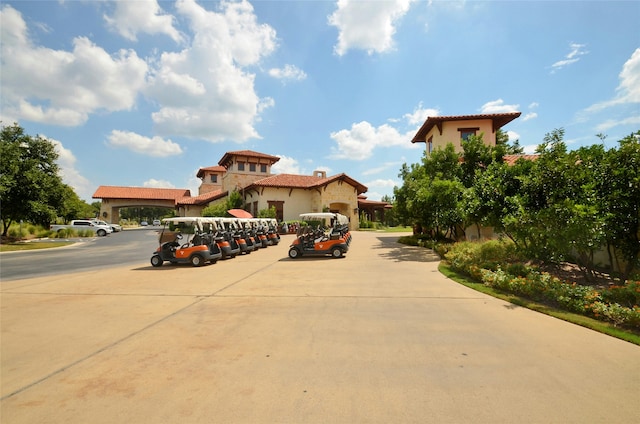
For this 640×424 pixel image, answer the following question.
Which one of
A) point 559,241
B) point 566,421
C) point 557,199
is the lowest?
point 566,421

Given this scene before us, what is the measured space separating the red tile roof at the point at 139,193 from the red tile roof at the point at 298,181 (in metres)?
21.2

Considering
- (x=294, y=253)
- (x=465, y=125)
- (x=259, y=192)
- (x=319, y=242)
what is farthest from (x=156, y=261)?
(x=465, y=125)

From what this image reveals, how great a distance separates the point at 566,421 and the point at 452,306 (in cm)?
318

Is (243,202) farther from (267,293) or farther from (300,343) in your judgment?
(300,343)

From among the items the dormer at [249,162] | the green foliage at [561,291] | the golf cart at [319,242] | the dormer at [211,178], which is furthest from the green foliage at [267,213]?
the green foliage at [561,291]

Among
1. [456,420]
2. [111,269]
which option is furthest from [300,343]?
[111,269]

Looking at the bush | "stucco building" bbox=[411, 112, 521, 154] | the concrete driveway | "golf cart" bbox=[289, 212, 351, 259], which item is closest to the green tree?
the bush

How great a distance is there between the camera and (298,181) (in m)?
32.0

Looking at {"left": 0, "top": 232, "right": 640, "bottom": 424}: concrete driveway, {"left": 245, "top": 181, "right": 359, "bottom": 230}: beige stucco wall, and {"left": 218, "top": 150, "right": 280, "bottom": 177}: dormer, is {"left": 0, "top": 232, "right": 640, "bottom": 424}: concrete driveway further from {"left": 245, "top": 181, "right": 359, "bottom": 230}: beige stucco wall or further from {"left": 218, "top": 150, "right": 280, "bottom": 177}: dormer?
{"left": 218, "top": 150, "right": 280, "bottom": 177}: dormer

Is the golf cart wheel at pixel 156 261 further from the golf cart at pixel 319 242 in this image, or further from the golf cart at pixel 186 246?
the golf cart at pixel 319 242

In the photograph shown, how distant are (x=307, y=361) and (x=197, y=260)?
8622 millimetres

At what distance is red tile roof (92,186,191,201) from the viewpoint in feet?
140

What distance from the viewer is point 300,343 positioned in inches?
157

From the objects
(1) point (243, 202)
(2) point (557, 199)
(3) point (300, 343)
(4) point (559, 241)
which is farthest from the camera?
(1) point (243, 202)
